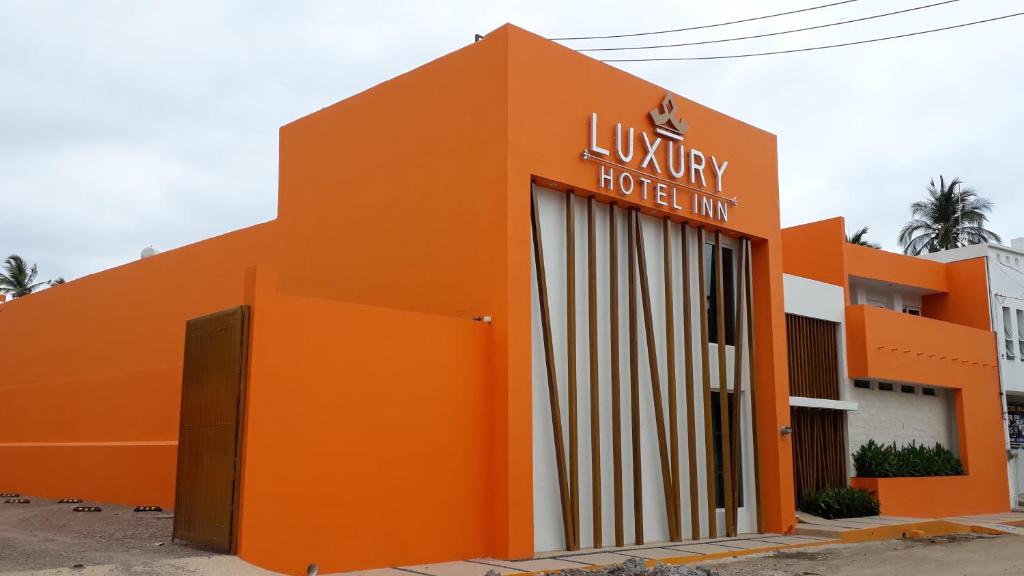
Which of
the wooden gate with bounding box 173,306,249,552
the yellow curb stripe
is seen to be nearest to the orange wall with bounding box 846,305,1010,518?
the yellow curb stripe

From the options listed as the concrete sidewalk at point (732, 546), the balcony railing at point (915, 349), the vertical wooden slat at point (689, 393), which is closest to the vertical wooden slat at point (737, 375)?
the concrete sidewalk at point (732, 546)

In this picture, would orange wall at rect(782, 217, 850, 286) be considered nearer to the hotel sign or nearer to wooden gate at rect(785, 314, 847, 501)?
wooden gate at rect(785, 314, 847, 501)

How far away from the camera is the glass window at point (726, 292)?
1509cm

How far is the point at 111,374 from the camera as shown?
17578mm

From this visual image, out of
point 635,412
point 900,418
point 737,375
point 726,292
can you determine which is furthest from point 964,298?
point 635,412

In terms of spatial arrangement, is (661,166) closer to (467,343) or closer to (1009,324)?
(467,343)

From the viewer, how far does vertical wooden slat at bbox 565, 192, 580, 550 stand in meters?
11.9

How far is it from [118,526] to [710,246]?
9823 mm

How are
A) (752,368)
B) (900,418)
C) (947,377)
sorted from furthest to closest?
1. (947,377)
2. (900,418)
3. (752,368)

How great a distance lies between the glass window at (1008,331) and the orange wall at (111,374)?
19242mm

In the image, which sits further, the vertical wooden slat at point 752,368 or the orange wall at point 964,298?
the orange wall at point 964,298

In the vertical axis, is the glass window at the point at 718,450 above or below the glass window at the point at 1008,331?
below

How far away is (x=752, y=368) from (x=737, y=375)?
74 centimetres

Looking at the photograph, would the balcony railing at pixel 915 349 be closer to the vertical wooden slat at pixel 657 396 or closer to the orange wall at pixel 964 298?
the orange wall at pixel 964 298
